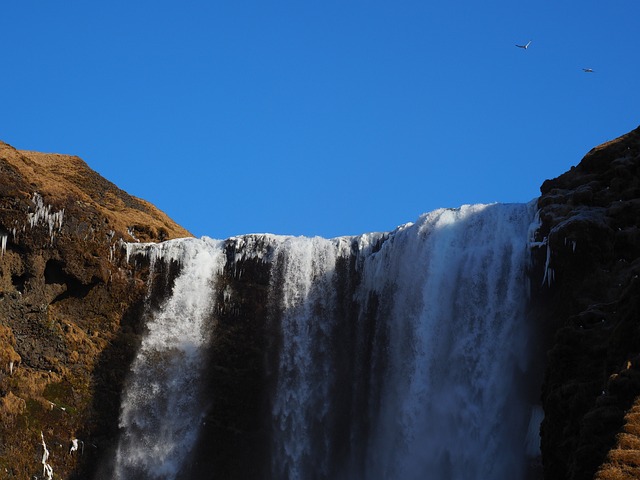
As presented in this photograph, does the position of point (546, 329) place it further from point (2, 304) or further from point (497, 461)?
point (2, 304)

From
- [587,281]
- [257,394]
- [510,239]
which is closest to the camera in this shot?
[587,281]

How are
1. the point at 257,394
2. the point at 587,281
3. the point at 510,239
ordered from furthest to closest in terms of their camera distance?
the point at 257,394 < the point at 510,239 < the point at 587,281

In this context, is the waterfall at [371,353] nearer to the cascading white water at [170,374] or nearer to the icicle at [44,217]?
the cascading white water at [170,374]

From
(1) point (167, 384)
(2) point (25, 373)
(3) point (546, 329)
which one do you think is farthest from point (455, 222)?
(2) point (25, 373)

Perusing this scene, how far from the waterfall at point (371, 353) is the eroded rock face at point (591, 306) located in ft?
7.85

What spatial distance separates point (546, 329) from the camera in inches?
2068

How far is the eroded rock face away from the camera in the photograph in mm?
39250

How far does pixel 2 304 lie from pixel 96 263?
4.88 m

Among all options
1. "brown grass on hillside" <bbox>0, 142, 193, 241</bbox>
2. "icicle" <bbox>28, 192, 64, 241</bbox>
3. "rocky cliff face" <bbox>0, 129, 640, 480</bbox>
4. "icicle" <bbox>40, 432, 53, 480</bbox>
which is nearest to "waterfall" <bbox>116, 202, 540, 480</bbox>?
"rocky cliff face" <bbox>0, 129, 640, 480</bbox>

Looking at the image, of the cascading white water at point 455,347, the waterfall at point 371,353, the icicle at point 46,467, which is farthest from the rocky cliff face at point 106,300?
the cascading white water at point 455,347

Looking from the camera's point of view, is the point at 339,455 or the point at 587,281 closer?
the point at 587,281

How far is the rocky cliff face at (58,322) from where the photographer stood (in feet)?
186

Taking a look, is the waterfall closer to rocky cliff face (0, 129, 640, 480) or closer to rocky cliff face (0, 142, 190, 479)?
rocky cliff face (0, 129, 640, 480)

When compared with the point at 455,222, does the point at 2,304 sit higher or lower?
lower
